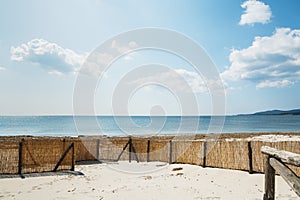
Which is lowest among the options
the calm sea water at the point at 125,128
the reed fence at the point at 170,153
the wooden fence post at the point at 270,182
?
the calm sea water at the point at 125,128

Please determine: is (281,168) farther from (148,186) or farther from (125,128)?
(125,128)

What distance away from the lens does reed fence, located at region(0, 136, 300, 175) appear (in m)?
8.59

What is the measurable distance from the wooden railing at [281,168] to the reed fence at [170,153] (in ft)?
14.2

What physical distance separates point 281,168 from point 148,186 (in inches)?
174

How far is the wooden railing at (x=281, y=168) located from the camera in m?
3.16

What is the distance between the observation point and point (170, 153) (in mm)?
11484

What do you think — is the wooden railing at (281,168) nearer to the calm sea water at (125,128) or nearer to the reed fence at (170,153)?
the reed fence at (170,153)

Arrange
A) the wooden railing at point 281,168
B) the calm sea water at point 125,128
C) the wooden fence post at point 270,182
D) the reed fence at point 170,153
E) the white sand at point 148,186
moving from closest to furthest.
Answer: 1. the wooden railing at point 281,168
2. the wooden fence post at point 270,182
3. the white sand at point 148,186
4. the reed fence at point 170,153
5. the calm sea water at point 125,128

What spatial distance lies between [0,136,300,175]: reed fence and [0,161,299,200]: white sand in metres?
0.49

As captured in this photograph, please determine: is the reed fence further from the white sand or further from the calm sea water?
the calm sea water

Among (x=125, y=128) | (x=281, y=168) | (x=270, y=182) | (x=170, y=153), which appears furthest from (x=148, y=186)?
(x=125, y=128)

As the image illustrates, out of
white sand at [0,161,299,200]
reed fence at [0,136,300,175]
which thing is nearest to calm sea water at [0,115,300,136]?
reed fence at [0,136,300,175]

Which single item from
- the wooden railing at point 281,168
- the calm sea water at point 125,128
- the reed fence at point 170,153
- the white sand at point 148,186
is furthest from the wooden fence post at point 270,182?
the calm sea water at point 125,128

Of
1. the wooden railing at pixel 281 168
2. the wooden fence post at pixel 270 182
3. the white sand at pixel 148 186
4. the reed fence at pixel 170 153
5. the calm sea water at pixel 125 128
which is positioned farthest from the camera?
the calm sea water at pixel 125 128
